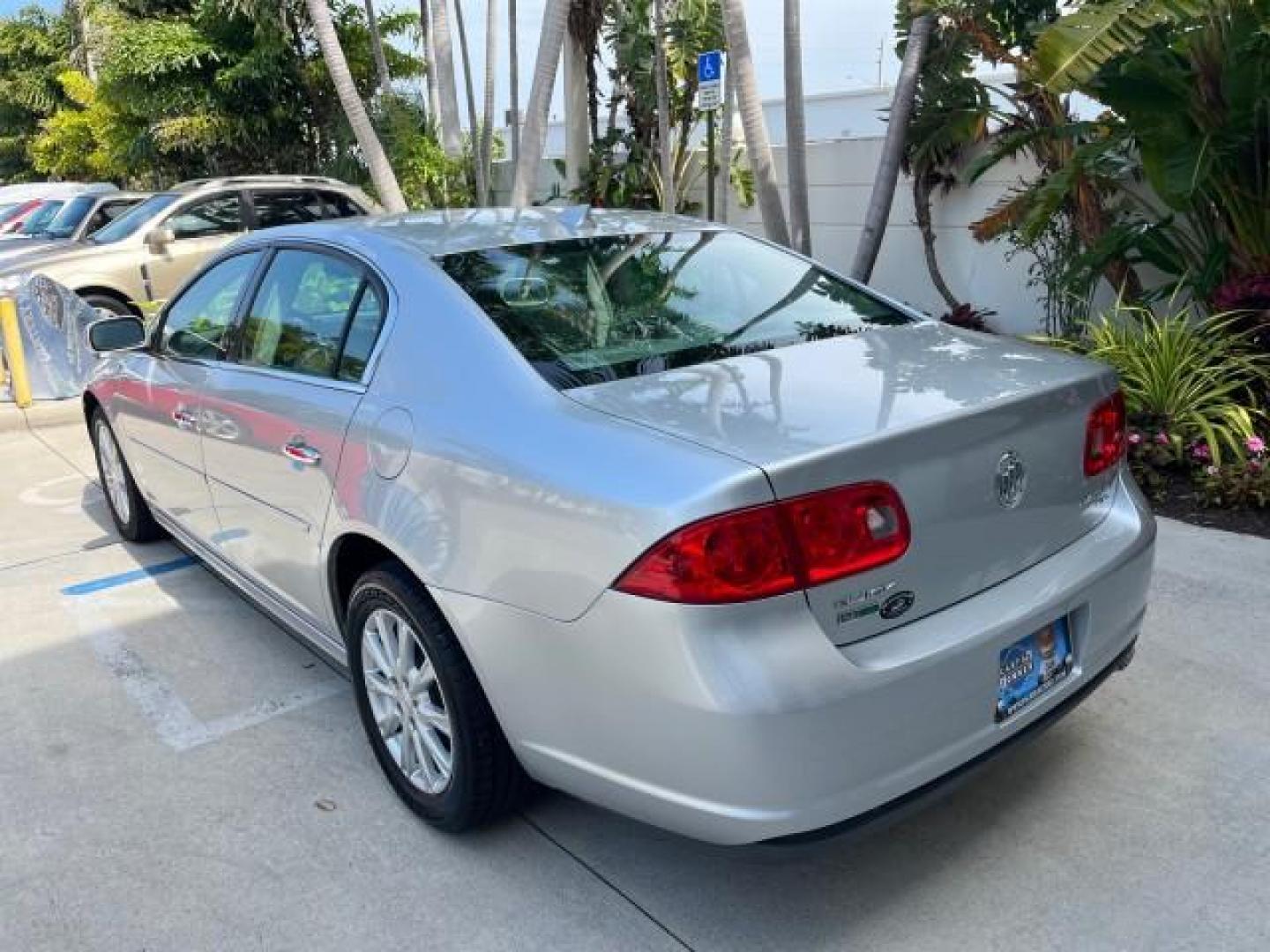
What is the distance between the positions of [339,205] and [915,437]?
33.9 feet

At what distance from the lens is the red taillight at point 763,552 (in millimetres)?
2125

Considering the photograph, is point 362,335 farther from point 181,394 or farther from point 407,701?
point 181,394

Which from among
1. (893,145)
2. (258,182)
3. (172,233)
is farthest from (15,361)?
(893,145)

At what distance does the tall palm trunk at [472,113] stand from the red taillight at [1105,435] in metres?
11.5

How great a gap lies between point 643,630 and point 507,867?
102cm

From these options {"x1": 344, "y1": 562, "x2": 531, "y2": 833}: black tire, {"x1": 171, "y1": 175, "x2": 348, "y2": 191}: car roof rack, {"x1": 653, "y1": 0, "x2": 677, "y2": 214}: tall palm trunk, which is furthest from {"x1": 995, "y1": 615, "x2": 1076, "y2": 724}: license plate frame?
{"x1": 171, "y1": 175, "x2": 348, "y2": 191}: car roof rack

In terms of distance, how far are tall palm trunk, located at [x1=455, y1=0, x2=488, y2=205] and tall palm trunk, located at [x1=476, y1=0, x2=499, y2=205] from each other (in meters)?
0.04

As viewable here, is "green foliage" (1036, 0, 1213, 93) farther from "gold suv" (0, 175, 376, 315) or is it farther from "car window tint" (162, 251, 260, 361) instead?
"gold suv" (0, 175, 376, 315)

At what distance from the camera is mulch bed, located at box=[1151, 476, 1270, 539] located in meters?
4.83

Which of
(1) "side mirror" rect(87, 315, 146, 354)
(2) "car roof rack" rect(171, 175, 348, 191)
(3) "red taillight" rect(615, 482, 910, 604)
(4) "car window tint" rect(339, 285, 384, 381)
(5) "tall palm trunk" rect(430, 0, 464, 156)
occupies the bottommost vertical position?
(3) "red taillight" rect(615, 482, 910, 604)

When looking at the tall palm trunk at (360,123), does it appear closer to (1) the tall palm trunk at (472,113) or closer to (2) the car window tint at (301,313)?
(1) the tall palm trunk at (472,113)

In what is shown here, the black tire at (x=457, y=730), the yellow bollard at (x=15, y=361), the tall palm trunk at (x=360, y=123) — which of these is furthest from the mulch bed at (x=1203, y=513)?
the tall palm trunk at (x=360, y=123)

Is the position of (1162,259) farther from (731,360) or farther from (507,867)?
(507,867)

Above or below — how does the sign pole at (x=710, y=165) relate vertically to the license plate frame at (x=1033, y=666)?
above
